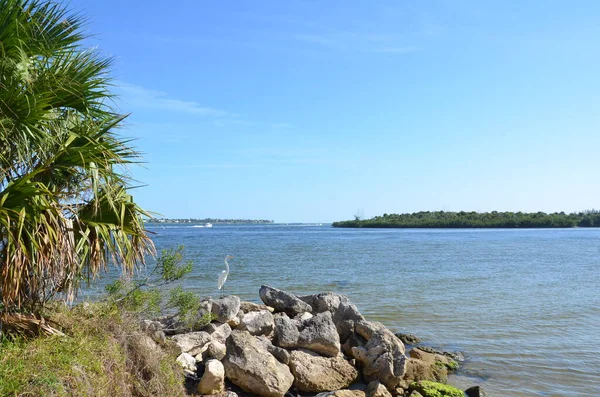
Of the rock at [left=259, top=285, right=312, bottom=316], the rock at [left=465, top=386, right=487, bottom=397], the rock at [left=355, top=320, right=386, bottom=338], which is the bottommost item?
the rock at [left=465, top=386, right=487, bottom=397]

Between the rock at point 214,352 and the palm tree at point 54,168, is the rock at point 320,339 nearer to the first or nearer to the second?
the rock at point 214,352

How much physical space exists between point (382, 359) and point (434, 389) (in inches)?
38.1

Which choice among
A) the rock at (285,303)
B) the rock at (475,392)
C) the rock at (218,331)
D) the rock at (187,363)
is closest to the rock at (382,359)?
the rock at (475,392)

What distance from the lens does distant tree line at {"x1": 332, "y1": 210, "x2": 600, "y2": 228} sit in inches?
4633

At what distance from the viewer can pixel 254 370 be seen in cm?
814

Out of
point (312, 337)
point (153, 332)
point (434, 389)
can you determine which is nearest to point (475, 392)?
point (434, 389)

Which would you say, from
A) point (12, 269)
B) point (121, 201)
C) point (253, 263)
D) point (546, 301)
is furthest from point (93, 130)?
point (253, 263)

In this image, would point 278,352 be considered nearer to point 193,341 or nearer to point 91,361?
point 193,341

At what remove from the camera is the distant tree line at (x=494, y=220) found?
118 meters

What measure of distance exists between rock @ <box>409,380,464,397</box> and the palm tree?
5155 mm

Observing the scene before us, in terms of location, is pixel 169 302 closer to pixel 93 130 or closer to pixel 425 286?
pixel 93 130

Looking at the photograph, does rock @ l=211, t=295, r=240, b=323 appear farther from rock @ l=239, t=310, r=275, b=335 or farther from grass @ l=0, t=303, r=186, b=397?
grass @ l=0, t=303, r=186, b=397

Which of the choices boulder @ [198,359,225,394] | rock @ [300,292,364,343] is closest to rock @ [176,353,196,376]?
boulder @ [198,359,225,394]

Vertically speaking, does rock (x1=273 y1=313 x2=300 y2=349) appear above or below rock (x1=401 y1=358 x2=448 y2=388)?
above
